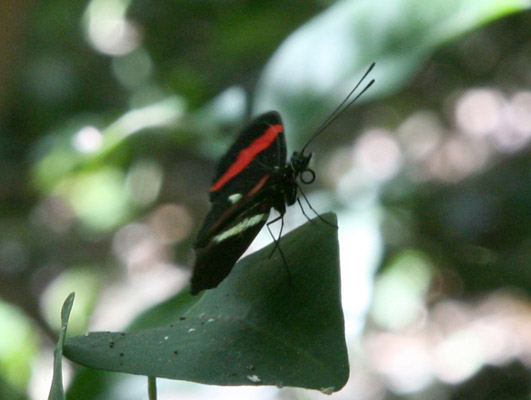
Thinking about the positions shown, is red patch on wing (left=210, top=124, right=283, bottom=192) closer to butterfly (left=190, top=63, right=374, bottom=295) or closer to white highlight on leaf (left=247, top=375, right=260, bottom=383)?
butterfly (left=190, top=63, right=374, bottom=295)

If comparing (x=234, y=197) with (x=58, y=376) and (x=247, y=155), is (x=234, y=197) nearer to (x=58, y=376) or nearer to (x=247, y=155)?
(x=247, y=155)

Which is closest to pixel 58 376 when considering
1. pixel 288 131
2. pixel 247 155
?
pixel 247 155

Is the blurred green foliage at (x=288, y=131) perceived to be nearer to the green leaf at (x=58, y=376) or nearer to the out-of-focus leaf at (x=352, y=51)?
the out-of-focus leaf at (x=352, y=51)

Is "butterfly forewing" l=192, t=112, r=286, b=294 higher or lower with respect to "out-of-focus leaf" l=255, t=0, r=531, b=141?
higher

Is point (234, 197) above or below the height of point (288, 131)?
above

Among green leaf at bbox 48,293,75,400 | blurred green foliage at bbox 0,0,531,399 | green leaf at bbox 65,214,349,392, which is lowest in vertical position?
blurred green foliage at bbox 0,0,531,399

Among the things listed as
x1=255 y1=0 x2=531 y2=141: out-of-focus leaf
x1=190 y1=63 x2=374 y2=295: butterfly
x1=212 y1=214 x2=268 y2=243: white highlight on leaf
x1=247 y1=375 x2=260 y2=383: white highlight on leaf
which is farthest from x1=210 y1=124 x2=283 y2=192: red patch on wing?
x1=255 y1=0 x2=531 y2=141: out-of-focus leaf

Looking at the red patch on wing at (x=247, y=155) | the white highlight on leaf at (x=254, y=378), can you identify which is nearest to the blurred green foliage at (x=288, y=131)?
the red patch on wing at (x=247, y=155)

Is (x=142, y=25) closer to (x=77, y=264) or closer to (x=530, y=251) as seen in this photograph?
(x=77, y=264)
